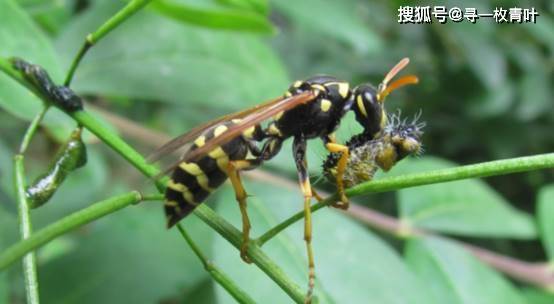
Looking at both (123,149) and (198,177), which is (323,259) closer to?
(198,177)

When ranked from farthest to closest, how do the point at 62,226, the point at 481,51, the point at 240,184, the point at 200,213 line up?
the point at 481,51 → the point at 240,184 → the point at 200,213 → the point at 62,226

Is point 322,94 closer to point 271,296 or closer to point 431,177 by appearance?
point 271,296

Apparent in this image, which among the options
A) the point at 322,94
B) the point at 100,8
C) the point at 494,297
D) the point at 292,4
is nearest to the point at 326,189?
the point at 292,4

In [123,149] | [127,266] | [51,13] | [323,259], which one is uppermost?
[51,13]

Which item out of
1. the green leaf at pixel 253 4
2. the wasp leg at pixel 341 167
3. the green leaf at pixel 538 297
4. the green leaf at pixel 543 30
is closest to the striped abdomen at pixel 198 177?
the wasp leg at pixel 341 167

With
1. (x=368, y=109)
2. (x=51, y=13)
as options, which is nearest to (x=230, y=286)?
(x=368, y=109)

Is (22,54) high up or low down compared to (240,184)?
up
